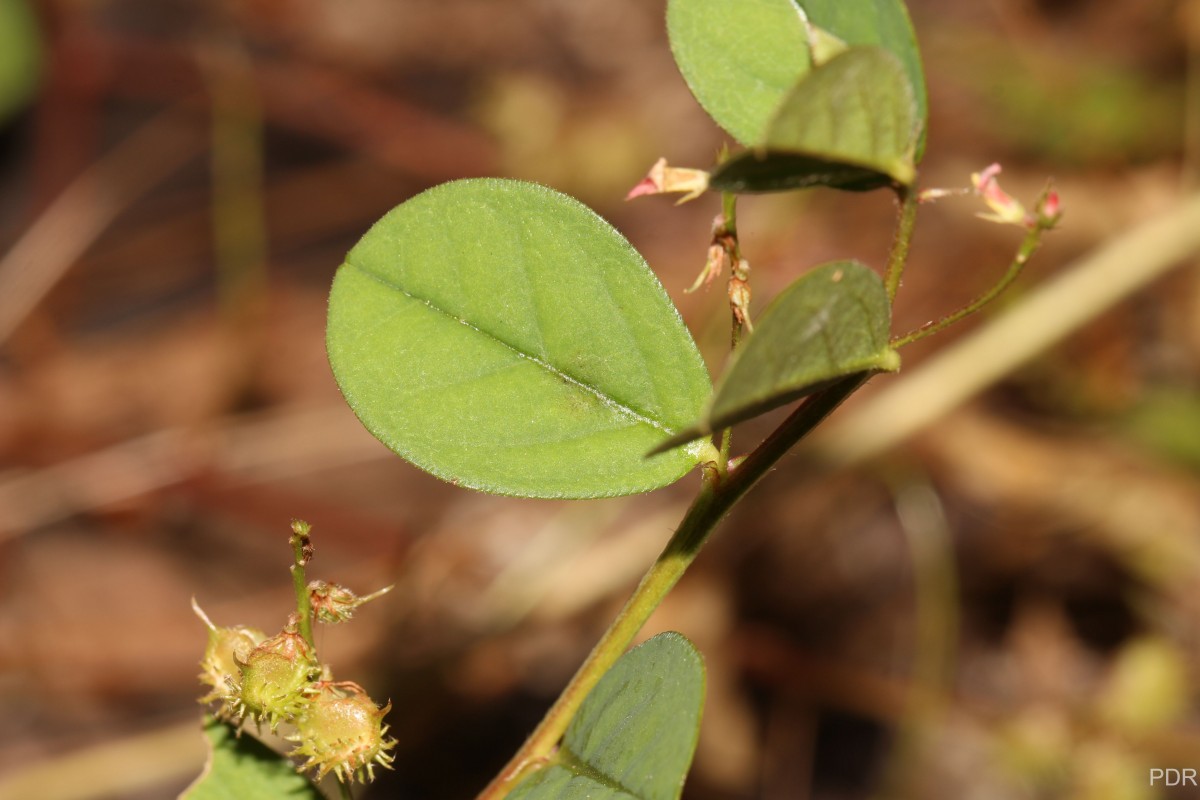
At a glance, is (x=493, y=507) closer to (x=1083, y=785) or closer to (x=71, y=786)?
(x=71, y=786)

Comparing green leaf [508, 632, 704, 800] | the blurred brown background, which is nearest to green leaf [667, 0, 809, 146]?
green leaf [508, 632, 704, 800]

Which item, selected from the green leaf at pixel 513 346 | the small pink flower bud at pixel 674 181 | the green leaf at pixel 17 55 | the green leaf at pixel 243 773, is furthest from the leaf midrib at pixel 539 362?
the green leaf at pixel 17 55

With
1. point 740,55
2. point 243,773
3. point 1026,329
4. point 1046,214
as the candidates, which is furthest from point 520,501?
point 1046,214

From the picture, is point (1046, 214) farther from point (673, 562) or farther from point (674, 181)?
point (673, 562)

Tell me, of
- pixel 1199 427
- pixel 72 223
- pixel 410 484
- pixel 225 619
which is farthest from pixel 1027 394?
pixel 72 223

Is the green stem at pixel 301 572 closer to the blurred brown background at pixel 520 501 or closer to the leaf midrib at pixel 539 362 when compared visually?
the leaf midrib at pixel 539 362

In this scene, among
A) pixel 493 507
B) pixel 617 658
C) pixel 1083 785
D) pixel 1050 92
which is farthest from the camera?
pixel 1050 92
